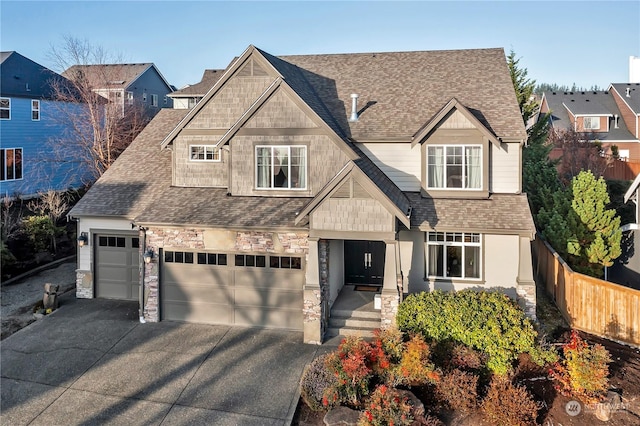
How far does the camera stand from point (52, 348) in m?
11.7

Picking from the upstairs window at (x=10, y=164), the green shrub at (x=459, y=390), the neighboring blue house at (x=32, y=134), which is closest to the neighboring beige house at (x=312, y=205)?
the green shrub at (x=459, y=390)

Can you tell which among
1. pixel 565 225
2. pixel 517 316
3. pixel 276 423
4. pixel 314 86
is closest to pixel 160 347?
pixel 276 423

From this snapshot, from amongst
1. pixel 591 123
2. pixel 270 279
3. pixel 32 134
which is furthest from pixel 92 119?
pixel 591 123

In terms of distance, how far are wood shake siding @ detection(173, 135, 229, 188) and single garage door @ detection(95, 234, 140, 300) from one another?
2.66m

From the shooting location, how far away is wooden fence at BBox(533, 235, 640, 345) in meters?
11.7

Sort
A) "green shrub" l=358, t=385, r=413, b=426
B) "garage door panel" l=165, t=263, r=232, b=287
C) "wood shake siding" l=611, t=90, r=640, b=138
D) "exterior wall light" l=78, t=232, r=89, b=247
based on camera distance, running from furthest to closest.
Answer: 1. "wood shake siding" l=611, t=90, r=640, b=138
2. "exterior wall light" l=78, t=232, r=89, b=247
3. "garage door panel" l=165, t=263, r=232, b=287
4. "green shrub" l=358, t=385, r=413, b=426

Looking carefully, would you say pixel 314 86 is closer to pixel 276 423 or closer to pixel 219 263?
pixel 219 263

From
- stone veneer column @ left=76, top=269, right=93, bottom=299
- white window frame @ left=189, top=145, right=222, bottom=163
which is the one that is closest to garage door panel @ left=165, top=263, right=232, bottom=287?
stone veneer column @ left=76, top=269, right=93, bottom=299

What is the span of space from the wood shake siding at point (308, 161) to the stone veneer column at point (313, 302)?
2.52 meters

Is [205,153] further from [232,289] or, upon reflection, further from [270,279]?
[270,279]

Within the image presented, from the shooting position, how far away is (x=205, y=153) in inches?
608

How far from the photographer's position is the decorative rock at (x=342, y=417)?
8328mm

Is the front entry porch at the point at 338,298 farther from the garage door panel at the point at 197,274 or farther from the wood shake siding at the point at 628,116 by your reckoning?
the wood shake siding at the point at 628,116

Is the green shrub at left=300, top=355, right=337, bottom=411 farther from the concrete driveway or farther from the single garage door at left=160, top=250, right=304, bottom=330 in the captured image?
the single garage door at left=160, top=250, right=304, bottom=330
